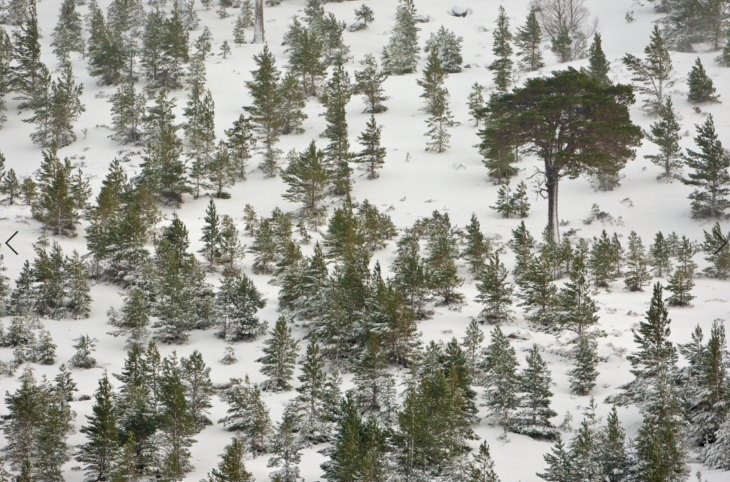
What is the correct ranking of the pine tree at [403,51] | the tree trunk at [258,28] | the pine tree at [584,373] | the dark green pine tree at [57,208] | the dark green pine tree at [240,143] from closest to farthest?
the pine tree at [584,373], the dark green pine tree at [57,208], the dark green pine tree at [240,143], the pine tree at [403,51], the tree trunk at [258,28]

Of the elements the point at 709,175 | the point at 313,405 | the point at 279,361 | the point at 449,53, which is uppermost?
the point at 449,53

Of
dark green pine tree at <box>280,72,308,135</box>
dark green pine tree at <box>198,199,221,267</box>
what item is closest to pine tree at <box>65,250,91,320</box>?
dark green pine tree at <box>198,199,221,267</box>

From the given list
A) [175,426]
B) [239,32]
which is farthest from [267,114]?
[175,426]

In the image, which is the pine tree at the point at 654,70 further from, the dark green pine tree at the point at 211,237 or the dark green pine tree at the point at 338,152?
the dark green pine tree at the point at 211,237

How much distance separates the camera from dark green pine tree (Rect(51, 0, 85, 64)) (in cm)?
7019

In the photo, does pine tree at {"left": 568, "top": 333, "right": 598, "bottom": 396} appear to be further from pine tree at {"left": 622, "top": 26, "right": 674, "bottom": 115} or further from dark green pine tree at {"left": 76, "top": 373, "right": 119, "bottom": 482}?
pine tree at {"left": 622, "top": 26, "right": 674, "bottom": 115}

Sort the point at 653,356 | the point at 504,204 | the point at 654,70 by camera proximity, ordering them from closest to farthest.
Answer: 1. the point at 653,356
2. the point at 504,204
3. the point at 654,70

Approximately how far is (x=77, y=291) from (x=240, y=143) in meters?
23.6

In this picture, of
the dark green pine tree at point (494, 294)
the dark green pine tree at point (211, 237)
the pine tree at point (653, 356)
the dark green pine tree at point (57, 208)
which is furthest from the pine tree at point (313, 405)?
the dark green pine tree at point (57, 208)

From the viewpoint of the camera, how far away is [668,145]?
42.3 meters

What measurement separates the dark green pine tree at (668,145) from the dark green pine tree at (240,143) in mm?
30688

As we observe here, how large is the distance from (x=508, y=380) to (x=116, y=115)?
2033 inches

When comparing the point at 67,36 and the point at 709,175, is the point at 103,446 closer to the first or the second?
the point at 709,175

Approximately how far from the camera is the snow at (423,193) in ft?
70.2
